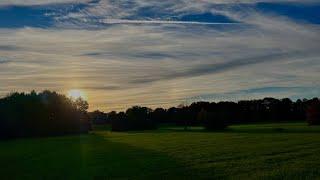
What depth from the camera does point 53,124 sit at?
125 meters

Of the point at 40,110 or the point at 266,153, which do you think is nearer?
the point at 266,153

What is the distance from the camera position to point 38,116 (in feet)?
399

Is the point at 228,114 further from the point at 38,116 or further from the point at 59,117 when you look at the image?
the point at 38,116

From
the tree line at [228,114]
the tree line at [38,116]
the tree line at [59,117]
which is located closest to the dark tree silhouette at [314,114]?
the tree line at [59,117]

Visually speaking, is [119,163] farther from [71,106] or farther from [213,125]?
[71,106]

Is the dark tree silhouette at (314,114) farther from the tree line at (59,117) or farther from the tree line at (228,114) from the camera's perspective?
the tree line at (228,114)

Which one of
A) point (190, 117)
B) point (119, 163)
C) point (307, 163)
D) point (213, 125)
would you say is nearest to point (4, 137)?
point (213, 125)

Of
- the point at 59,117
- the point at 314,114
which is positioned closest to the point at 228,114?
the point at 314,114

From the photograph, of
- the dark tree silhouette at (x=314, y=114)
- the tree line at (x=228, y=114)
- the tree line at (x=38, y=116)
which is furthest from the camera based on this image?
the tree line at (x=228, y=114)

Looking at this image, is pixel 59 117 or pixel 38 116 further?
pixel 59 117

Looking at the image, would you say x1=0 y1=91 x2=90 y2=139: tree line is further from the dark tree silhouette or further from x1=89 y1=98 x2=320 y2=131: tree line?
the dark tree silhouette

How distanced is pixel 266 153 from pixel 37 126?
89229 mm

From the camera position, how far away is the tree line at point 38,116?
117 metres

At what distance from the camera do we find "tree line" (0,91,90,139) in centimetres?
11731
